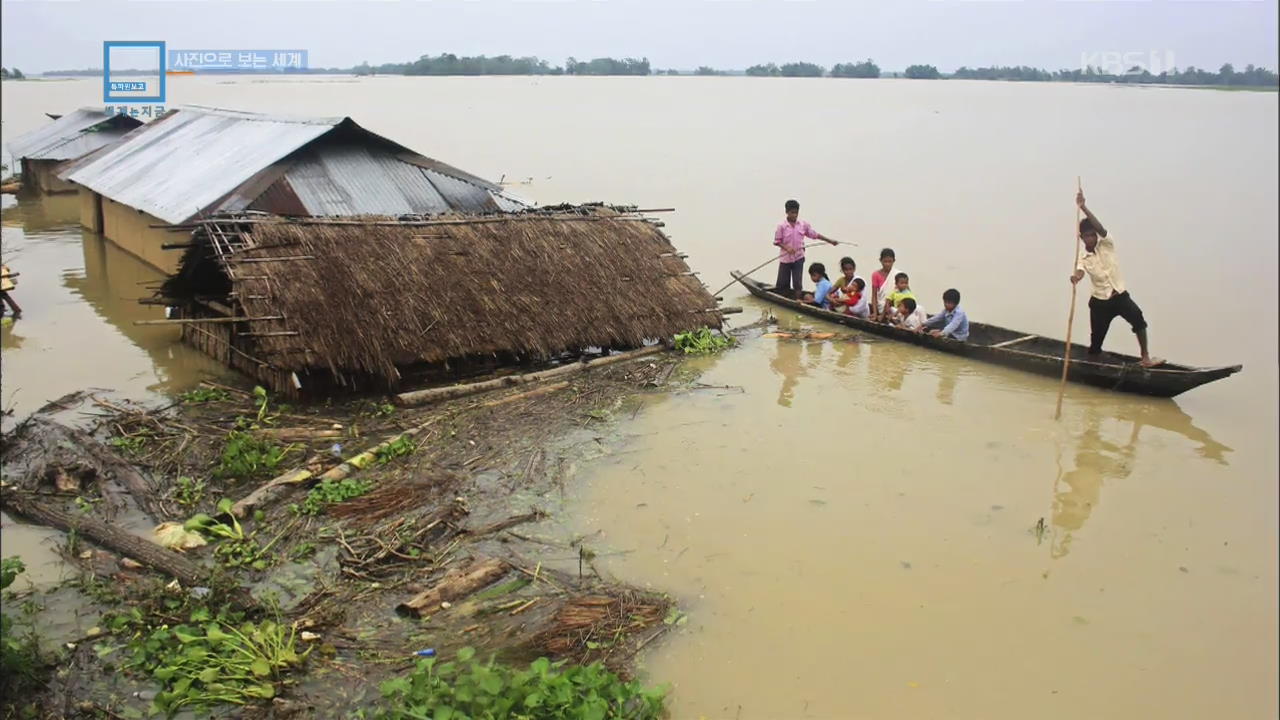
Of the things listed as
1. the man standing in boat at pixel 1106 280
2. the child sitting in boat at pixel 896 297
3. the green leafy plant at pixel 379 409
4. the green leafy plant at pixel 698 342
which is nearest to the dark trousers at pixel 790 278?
the child sitting in boat at pixel 896 297

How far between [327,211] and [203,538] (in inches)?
211

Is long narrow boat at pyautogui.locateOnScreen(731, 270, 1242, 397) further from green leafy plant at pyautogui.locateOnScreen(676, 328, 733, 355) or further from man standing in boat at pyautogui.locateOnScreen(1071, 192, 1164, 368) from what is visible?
green leafy plant at pyautogui.locateOnScreen(676, 328, 733, 355)

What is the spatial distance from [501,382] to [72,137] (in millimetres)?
16596

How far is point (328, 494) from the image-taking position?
20.1 ft

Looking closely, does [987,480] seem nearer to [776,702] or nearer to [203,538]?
[776,702]

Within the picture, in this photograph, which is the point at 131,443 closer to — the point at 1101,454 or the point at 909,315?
the point at 1101,454

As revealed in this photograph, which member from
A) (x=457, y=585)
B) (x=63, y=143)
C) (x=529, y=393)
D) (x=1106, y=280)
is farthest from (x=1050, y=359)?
(x=63, y=143)

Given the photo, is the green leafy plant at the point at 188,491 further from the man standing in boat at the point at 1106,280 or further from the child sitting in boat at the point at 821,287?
the child sitting in boat at the point at 821,287

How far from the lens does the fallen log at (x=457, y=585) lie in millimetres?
4922

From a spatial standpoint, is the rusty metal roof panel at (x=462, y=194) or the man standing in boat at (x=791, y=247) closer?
the rusty metal roof panel at (x=462, y=194)

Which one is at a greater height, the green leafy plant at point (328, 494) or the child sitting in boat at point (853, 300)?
the child sitting in boat at point (853, 300)

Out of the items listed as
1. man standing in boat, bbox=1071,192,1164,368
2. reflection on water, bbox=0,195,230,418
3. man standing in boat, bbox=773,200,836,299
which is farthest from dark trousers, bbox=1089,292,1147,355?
reflection on water, bbox=0,195,230,418

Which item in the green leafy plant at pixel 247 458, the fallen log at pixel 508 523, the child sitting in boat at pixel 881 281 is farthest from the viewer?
the child sitting in boat at pixel 881 281

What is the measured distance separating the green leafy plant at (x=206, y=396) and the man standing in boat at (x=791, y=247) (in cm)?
642
